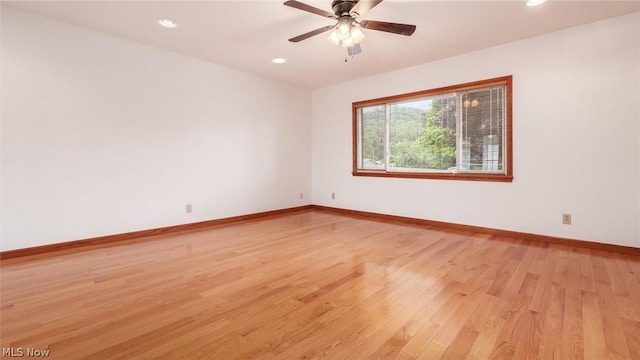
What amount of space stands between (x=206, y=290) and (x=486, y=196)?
3610mm

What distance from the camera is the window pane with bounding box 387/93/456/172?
421 cm

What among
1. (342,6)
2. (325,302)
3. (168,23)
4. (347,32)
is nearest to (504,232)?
(325,302)

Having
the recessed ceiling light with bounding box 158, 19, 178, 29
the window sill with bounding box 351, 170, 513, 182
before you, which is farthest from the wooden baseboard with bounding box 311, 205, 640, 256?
the recessed ceiling light with bounding box 158, 19, 178, 29

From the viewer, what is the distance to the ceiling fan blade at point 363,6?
7.52 feet

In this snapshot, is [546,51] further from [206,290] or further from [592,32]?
[206,290]

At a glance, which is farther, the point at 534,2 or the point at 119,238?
the point at 119,238

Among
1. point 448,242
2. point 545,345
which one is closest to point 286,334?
point 545,345

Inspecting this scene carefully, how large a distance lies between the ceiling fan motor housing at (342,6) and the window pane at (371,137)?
8.53 ft

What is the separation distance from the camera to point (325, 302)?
6.37 ft

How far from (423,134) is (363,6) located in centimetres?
257

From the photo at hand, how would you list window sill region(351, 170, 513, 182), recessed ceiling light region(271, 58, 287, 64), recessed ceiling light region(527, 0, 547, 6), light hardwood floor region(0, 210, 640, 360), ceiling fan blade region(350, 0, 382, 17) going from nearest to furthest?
light hardwood floor region(0, 210, 640, 360) → ceiling fan blade region(350, 0, 382, 17) → recessed ceiling light region(527, 0, 547, 6) → window sill region(351, 170, 513, 182) → recessed ceiling light region(271, 58, 287, 64)

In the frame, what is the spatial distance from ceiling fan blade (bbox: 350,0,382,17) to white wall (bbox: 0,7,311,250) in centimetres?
267

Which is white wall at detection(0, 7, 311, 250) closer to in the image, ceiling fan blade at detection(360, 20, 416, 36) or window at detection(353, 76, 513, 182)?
window at detection(353, 76, 513, 182)

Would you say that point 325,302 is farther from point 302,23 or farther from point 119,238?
point 119,238
